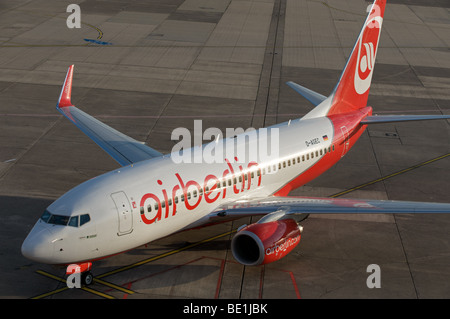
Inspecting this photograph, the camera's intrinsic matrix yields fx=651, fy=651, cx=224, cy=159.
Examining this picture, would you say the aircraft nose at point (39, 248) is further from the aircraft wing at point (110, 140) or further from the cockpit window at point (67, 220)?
the aircraft wing at point (110, 140)

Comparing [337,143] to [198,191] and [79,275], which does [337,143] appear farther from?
[79,275]

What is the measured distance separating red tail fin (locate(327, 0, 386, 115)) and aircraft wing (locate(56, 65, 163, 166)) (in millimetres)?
11241

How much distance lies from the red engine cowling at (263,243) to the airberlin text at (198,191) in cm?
267

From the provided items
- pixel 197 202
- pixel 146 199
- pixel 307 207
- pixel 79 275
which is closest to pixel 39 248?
pixel 79 275

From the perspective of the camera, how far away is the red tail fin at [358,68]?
125 ft

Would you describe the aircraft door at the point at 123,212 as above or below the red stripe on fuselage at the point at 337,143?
above

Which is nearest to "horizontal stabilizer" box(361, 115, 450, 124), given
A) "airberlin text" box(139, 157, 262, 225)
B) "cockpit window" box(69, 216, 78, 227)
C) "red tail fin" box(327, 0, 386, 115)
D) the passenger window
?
"red tail fin" box(327, 0, 386, 115)

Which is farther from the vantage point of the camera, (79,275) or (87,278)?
(87,278)

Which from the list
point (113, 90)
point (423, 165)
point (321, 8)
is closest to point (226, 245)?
point (423, 165)
